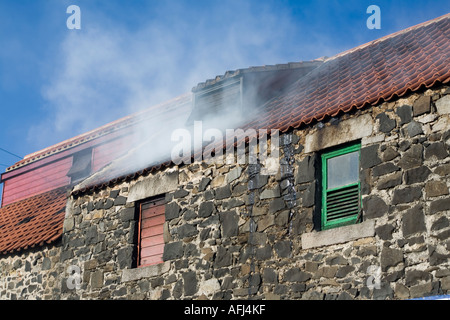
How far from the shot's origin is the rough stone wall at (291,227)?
855 centimetres

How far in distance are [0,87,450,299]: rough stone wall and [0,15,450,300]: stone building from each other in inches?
0.7

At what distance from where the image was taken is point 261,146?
10586mm

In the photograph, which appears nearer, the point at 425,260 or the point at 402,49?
the point at 425,260

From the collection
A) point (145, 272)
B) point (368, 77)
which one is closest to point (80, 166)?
point (145, 272)

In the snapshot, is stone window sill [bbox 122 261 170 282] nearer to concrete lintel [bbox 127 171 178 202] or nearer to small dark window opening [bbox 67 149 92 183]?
concrete lintel [bbox 127 171 178 202]

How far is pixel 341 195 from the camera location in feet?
31.5

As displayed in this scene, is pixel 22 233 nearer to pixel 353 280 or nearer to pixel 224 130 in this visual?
pixel 224 130

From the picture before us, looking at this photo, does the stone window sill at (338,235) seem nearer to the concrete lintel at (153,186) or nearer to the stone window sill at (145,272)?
the stone window sill at (145,272)

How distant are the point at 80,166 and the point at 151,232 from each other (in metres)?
8.31

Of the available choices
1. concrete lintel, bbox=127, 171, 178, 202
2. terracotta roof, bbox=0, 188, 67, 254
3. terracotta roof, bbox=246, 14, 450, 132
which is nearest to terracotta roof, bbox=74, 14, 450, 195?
terracotta roof, bbox=246, 14, 450, 132

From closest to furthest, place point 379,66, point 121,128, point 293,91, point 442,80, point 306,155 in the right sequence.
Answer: point 442,80 < point 306,155 < point 379,66 < point 293,91 < point 121,128
